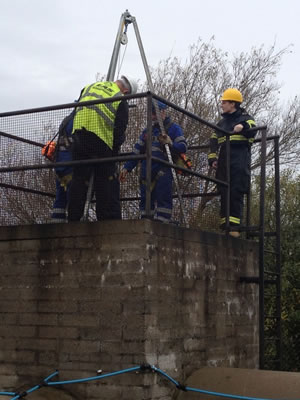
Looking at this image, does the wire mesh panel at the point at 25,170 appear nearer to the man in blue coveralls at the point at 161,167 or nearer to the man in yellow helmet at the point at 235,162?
the man in blue coveralls at the point at 161,167

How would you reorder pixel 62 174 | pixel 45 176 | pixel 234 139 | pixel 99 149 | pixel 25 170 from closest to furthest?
1. pixel 99 149
2. pixel 25 170
3. pixel 62 174
4. pixel 45 176
5. pixel 234 139

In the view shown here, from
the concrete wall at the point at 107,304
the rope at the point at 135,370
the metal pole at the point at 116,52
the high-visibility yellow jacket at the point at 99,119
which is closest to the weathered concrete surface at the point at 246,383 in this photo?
the rope at the point at 135,370

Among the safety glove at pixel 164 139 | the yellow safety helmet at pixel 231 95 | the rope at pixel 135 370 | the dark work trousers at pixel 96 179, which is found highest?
the yellow safety helmet at pixel 231 95

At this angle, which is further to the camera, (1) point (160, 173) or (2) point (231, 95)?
(2) point (231, 95)

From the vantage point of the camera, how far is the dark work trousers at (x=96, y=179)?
895cm

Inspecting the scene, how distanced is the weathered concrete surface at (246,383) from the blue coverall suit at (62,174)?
2713mm

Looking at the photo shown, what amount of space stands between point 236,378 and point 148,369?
1.12 m

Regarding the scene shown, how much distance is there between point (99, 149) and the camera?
8984 millimetres

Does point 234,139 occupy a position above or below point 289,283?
above

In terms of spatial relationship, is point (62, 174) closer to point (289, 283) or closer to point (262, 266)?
point (262, 266)

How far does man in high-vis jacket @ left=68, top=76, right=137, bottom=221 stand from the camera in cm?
896

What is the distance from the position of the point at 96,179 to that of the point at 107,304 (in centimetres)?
163

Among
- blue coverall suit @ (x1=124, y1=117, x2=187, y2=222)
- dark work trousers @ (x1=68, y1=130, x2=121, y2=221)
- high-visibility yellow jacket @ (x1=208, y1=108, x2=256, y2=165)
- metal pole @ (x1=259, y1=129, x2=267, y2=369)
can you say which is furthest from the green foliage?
dark work trousers @ (x1=68, y1=130, x2=121, y2=221)

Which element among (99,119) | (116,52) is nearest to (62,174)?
(99,119)
